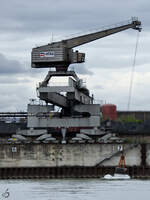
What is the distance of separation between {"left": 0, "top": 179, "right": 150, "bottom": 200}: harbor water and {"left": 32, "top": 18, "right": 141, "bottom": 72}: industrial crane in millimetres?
23992

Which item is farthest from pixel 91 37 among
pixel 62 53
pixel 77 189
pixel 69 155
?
pixel 77 189

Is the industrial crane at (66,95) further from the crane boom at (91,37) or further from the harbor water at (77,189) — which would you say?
the harbor water at (77,189)

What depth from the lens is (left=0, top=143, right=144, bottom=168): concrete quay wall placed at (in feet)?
393

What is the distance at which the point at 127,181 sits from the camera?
106 metres

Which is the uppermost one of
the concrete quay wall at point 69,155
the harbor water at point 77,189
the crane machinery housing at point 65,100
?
the crane machinery housing at point 65,100

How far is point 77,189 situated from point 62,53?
38.3m

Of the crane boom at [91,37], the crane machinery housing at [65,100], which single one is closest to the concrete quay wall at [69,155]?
the crane machinery housing at [65,100]

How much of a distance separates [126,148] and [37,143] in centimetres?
1405

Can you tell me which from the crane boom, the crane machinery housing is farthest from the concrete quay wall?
the crane boom

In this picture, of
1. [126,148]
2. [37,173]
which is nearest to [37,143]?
[37,173]

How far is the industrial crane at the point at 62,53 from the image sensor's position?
125938 mm

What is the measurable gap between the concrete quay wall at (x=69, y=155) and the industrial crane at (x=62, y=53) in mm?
14554

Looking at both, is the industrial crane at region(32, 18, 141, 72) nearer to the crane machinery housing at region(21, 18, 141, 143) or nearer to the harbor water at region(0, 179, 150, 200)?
the crane machinery housing at region(21, 18, 141, 143)

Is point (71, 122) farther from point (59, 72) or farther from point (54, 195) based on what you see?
point (54, 195)
